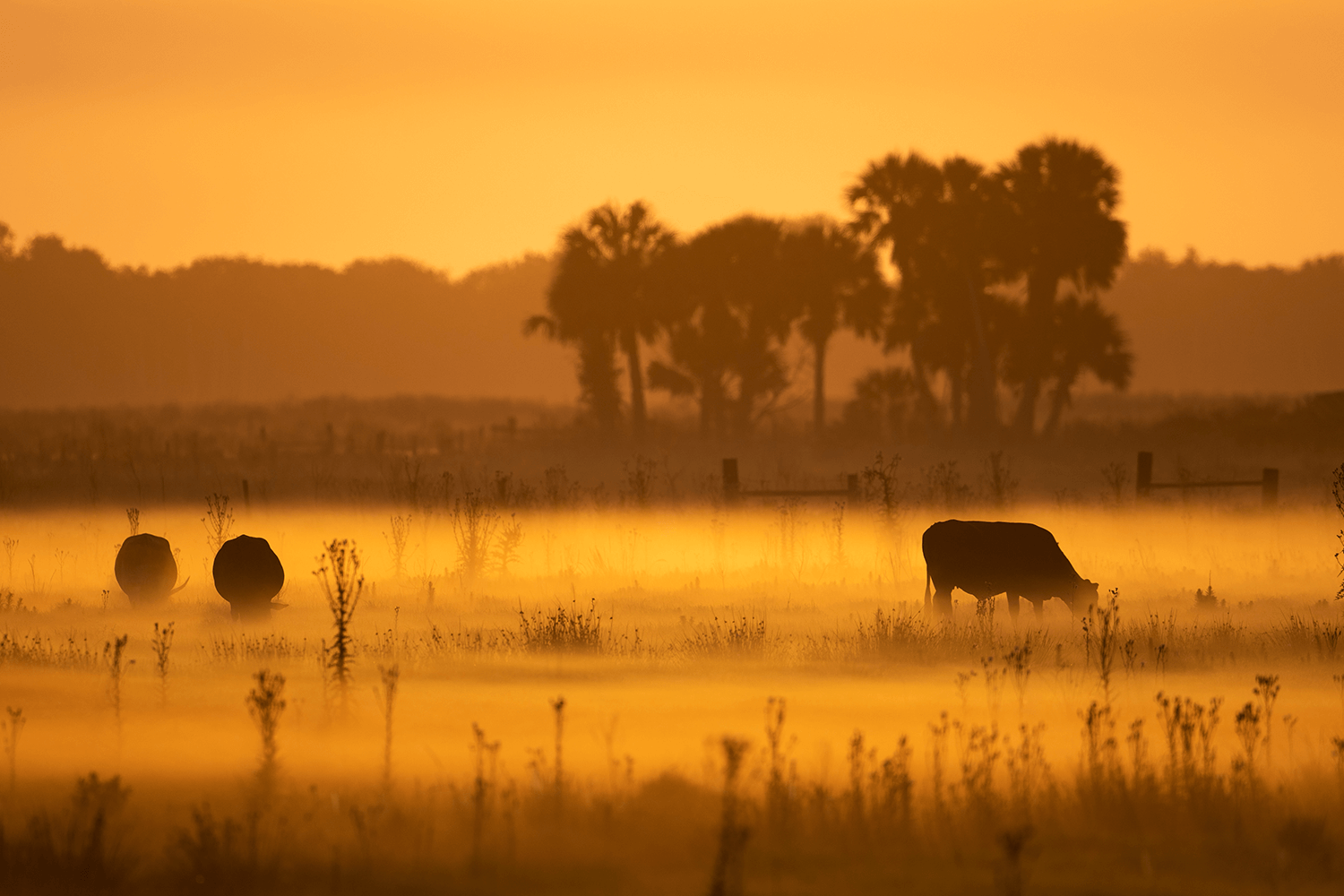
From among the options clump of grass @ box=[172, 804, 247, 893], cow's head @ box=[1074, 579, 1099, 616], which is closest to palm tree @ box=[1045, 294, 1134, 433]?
cow's head @ box=[1074, 579, 1099, 616]

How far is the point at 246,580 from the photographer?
16.2 m

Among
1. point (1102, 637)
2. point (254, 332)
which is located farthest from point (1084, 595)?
point (254, 332)

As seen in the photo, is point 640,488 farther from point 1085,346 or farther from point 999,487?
point 1085,346

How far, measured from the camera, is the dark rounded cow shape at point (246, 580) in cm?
1619

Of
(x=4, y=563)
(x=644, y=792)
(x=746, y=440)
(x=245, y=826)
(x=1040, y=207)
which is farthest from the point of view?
(x=746, y=440)

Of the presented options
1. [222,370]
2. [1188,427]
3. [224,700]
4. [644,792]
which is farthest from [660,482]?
[222,370]

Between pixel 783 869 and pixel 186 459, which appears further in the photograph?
pixel 186 459

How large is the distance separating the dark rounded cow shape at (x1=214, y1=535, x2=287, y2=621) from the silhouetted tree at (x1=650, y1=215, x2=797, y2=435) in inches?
1684

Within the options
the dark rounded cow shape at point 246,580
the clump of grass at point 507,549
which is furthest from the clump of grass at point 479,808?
the clump of grass at point 507,549

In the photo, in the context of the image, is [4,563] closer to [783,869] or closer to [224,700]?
[224,700]

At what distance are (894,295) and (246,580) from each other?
39822 mm

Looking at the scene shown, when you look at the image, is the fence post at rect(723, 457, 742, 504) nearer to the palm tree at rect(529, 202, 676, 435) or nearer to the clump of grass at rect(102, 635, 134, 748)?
the clump of grass at rect(102, 635, 134, 748)

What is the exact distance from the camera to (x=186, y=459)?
4559 cm

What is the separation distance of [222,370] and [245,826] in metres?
163
